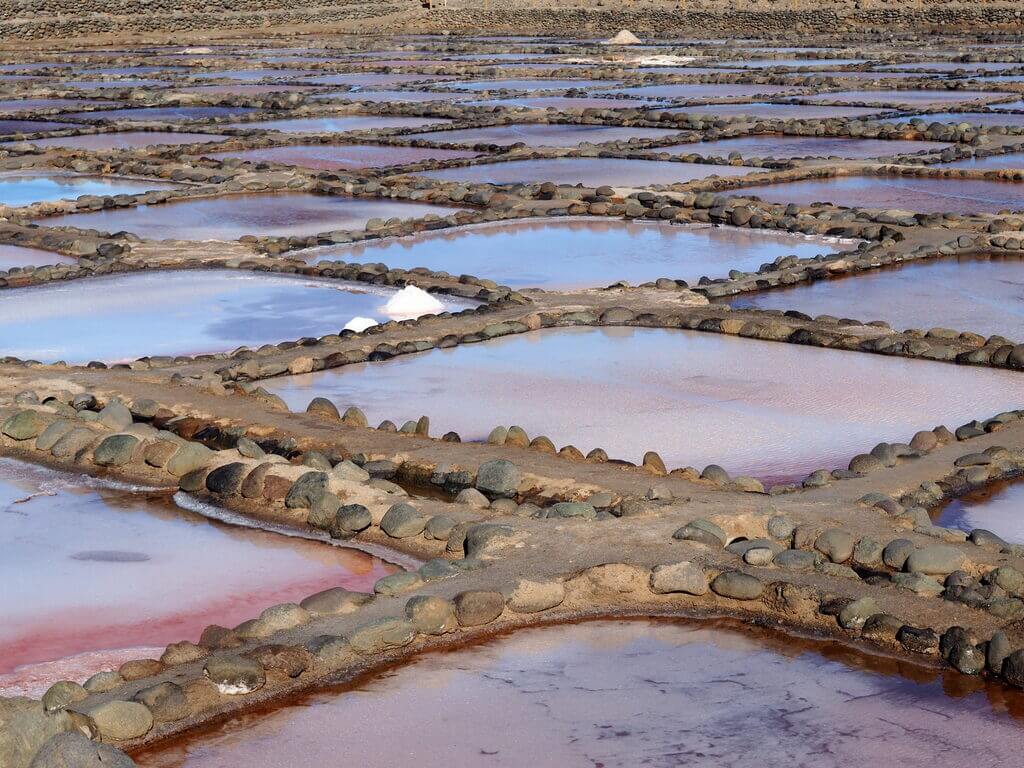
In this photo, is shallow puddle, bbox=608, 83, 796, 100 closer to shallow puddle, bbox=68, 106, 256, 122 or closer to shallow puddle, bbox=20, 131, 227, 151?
shallow puddle, bbox=68, 106, 256, 122

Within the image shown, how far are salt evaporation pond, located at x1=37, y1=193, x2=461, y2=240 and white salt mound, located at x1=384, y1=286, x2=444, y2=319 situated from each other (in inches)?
109

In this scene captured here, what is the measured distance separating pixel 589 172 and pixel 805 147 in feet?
9.34

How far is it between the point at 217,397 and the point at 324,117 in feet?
45.8

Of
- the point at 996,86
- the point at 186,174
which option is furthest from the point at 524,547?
the point at 996,86

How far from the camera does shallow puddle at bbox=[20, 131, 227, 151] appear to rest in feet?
58.0

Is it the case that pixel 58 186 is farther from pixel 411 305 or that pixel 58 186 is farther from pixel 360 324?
pixel 360 324

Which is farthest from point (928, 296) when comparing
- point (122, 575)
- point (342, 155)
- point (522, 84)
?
point (522, 84)

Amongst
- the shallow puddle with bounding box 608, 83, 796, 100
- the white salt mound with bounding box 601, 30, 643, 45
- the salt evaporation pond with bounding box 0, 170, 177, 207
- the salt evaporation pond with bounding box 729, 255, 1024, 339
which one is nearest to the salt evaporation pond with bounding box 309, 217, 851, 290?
the salt evaporation pond with bounding box 729, 255, 1024, 339

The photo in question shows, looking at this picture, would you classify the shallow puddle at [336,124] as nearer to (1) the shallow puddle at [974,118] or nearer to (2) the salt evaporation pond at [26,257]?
(1) the shallow puddle at [974,118]

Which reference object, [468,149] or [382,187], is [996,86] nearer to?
[468,149]

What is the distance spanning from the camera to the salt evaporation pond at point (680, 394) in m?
6.14

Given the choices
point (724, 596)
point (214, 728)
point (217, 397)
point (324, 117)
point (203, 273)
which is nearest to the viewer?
point (214, 728)

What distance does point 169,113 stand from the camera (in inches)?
850

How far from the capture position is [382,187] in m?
13.3
